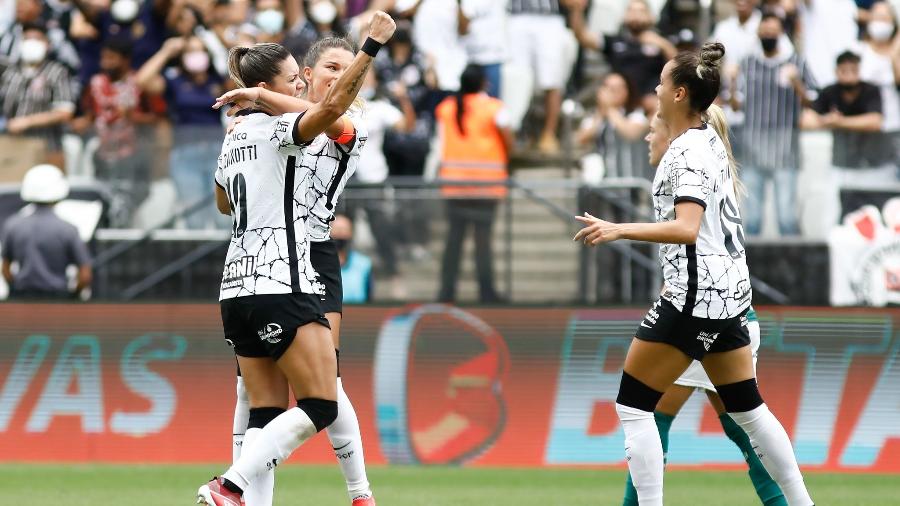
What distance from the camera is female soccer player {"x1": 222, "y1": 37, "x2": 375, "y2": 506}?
24.1 ft

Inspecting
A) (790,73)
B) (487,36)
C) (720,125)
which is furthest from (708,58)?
(487,36)

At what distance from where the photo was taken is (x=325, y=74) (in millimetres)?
7523

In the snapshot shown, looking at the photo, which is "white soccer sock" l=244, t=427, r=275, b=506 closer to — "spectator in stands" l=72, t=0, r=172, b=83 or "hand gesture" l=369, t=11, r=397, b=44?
"hand gesture" l=369, t=11, r=397, b=44

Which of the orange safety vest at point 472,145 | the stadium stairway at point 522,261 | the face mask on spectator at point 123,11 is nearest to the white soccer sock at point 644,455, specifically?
the stadium stairway at point 522,261

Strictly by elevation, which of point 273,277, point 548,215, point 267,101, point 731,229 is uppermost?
point 267,101

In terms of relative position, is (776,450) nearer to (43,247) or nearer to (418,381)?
(418,381)

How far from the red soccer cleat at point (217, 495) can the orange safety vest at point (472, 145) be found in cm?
754

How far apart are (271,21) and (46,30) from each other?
2.51 m

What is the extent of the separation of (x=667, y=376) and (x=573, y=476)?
14.7 ft

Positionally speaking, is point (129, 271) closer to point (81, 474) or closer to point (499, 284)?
point (81, 474)

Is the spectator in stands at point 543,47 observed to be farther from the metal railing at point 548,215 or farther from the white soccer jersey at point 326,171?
the white soccer jersey at point 326,171

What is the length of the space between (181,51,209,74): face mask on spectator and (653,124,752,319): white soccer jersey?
865cm

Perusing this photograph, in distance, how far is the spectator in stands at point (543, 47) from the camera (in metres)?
15.3

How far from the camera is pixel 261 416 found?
689 centimetres
